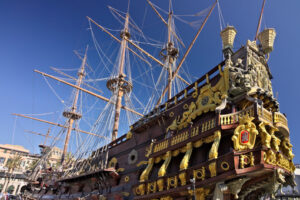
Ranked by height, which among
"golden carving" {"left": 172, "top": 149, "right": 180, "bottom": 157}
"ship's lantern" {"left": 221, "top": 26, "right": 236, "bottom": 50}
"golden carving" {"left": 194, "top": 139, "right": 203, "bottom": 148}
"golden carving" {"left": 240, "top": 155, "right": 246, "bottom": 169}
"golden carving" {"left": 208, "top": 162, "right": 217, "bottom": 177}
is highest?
"ship's lantern" {"left": 221, "top": 26, "right": 236, "bottom": 50}

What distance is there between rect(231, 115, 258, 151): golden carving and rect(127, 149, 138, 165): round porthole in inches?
313

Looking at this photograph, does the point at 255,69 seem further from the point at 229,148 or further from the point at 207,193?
the point at 207,193

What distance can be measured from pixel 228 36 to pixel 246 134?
244 inches

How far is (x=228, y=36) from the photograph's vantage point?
12930 millimetres

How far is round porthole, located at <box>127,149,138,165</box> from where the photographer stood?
15.5 meters

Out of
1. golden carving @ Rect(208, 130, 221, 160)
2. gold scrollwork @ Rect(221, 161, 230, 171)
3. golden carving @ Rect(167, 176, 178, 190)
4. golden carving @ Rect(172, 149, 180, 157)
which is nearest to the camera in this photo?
gold scrollwork @ Rect(221, 161, 230, 171)

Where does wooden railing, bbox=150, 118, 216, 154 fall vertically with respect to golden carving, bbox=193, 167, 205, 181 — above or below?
above

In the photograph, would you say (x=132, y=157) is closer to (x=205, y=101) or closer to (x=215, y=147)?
(x=205, y=101)

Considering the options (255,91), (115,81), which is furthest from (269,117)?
(115,81)

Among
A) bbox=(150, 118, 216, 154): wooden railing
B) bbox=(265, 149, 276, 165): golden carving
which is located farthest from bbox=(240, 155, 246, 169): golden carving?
bbox=(150, 118, 216, 154): wooden railing

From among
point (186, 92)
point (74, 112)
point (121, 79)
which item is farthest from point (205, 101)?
point (74, 112)

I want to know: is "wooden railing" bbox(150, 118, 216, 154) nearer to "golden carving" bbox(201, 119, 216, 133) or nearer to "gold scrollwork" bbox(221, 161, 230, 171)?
"golden carving" bbox(201, 119, 216, 133)

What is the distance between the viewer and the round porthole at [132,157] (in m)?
15.5

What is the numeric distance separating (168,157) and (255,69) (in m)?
6.09
